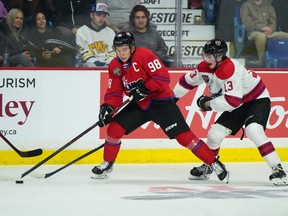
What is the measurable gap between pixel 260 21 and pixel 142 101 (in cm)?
212

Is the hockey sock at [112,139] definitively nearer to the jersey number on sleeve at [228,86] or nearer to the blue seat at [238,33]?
the jersey number on sleeve at [228,86]

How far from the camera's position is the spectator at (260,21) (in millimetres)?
7957

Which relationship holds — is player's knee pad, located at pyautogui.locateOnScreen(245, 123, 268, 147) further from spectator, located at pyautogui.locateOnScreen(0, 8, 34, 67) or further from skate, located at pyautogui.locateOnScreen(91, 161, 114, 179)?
spectator, located at pyautogui.locateOnScreen(0, 8, 34, 67)

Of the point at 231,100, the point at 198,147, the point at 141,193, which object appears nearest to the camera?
the point at 141,193

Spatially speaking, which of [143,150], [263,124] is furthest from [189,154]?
[263,124]

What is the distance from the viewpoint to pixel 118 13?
25.4 ft

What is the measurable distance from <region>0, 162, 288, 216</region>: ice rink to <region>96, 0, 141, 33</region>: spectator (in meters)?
1.26

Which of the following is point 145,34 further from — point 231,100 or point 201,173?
point 231,100

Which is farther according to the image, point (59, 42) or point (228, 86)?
point (59, 42)

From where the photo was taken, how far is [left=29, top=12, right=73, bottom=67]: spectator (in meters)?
7.51

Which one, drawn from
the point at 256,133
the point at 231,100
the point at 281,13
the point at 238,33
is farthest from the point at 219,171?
the point at 281,13

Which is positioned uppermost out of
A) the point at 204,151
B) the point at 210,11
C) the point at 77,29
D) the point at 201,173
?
the point at 210,11

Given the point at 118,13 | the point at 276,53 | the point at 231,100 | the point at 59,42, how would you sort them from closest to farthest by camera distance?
the point at 231,100, the point at 59,42, the point at 118,13, the point at 276,53

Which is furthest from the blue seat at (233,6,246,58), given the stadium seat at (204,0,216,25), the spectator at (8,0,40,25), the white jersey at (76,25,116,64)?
the spectator at (8,0,40,25)
